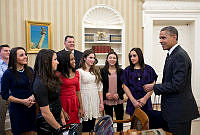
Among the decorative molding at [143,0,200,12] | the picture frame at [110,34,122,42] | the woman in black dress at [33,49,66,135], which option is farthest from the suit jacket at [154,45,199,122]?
the decorative molding at [143,0,200,12]

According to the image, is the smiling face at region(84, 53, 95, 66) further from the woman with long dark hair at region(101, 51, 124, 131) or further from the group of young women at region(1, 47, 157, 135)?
the woman with long dark hair at region(101, 51, 124, 131)

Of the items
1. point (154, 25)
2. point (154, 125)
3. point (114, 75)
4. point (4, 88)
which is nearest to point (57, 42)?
point (114, 75)

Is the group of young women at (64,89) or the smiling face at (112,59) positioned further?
the smiling face at (112,59)

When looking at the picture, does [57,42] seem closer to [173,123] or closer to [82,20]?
[82,20]

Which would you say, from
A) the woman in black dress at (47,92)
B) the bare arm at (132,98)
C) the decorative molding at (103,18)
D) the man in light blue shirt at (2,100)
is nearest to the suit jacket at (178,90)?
the bare arm at (132,98)

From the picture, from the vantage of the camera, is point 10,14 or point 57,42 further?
point 57,42

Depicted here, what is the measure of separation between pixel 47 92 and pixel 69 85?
1.89ft

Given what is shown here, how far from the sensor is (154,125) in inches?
85.1

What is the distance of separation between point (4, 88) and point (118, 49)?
3.41 m

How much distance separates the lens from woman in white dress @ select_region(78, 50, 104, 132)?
259cm

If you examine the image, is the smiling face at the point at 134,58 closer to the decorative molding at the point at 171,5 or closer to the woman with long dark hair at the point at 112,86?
the woman with long dark hair at the point at 112,86

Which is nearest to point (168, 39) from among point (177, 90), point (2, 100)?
Result: point (177, 90)

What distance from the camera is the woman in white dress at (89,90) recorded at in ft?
8.51

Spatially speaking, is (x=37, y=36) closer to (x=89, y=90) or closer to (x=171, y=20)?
(x=89, y=90)
